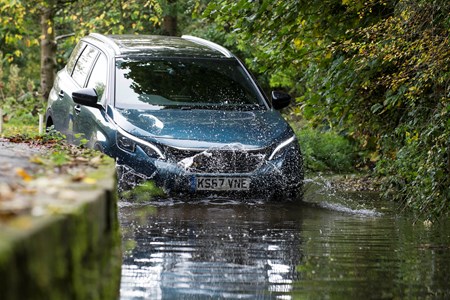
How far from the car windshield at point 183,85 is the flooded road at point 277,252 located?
4.40 feet

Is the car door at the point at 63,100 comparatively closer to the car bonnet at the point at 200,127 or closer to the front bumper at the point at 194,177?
the car bonnet at the point at 200,127

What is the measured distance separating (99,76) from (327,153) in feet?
19.9

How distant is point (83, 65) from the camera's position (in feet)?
41.6

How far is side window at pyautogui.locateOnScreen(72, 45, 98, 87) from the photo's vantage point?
40.5 feet

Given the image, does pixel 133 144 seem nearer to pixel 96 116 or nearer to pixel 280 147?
pixel 96 116

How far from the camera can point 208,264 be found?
21.5 ft

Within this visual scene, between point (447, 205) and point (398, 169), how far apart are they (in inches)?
61.0

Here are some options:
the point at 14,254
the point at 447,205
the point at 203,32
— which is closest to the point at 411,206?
the point at 447,205

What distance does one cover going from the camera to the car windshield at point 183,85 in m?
11.0

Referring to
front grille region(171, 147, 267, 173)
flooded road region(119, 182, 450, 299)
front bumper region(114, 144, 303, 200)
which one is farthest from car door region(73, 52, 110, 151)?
flooded road region(119, 182, 450, 299)

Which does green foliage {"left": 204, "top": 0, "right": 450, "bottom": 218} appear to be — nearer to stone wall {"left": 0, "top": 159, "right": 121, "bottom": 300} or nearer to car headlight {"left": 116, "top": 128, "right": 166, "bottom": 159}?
car headlight {"left": 116, "top": 128, "right": 166, "bottom": 159}

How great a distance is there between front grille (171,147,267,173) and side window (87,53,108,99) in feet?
5.16

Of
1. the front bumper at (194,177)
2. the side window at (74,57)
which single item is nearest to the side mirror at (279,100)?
the front bumper at (194,177)

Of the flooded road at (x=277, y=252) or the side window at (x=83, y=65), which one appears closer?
the flooded road at (x=277, y=252)
